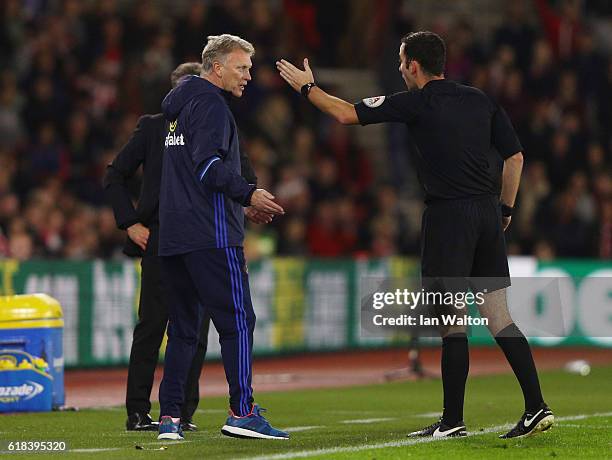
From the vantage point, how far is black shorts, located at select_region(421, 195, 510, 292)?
8.69 metres

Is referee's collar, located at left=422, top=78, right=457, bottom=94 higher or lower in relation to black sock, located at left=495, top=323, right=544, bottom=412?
higher

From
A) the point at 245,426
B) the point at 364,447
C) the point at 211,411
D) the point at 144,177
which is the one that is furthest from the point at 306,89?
the point at 211,411

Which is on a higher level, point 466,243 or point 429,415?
point 466,243

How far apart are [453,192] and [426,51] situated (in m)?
0.83

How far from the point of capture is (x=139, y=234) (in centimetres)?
948

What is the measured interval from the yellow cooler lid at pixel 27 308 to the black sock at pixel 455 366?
393cm

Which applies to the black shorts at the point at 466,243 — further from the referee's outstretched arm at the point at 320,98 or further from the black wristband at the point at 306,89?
the black wristband at the point at 306,89

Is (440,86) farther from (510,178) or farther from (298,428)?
(298,428)

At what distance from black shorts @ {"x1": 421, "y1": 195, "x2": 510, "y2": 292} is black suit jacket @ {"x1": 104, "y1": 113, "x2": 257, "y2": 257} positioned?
128cm

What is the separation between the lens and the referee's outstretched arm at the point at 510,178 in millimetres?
8961

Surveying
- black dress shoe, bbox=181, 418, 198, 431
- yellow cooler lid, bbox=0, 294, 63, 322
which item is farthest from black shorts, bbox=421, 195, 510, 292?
yellow cooler lid, bbox=0, 294, 63, 322

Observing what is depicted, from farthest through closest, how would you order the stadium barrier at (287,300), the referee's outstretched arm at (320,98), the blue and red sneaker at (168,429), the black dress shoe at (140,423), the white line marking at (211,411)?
the stadium barrier at (287,300) < the white line marking at (211,411) < the black dress shoe at (140,423) < the blue and red sneaker at (168,429) < the referee's outstretched arm at (320,98)

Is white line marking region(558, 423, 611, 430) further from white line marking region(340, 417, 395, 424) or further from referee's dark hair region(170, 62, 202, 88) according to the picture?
referee's dark hair region(170, 62, 202, 88)

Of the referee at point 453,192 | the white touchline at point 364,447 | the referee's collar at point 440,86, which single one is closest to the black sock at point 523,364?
the referee at point 453,192
